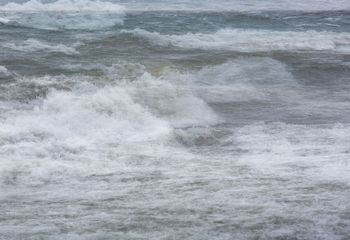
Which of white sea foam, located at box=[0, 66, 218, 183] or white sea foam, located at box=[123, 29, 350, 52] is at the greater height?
white sea foam, located at box=[123, 29, 350, 52]

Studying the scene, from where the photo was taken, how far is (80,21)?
16.6 meters

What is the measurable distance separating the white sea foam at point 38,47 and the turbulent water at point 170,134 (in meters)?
0.02

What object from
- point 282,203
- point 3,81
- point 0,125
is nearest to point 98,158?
point 0,125

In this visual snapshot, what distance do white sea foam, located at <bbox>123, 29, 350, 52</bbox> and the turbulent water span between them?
8 centimetres

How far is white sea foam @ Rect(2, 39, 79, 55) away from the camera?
12.8 m

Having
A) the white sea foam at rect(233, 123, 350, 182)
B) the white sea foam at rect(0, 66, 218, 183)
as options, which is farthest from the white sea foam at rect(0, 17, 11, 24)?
the white sea foam at rect(233, 123, 350, 182)

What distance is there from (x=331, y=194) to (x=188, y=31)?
1086cm

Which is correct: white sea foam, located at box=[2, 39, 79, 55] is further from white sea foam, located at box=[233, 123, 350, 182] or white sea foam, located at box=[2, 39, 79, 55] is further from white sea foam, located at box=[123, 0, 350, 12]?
white sea foam, located at box=[123, 0, 350, 12]

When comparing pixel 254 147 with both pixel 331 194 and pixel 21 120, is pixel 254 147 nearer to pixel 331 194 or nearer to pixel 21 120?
pixel 331 194

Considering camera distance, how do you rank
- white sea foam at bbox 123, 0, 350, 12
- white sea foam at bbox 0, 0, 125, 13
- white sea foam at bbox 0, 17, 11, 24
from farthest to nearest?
white sea foam at bbox 123, 0, 350, 12 < white sea foam at bbox 0, 0, 125, 13 < white sea foam at bbox 0, 17, 11, 24

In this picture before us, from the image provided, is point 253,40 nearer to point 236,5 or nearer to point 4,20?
point 236,5

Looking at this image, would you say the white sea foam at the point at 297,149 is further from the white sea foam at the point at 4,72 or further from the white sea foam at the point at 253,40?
the white sea foam at the point at 253,40

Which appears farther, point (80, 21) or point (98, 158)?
point (80, 21)

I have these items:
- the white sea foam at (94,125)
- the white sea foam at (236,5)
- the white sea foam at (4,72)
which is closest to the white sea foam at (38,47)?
the white sea foam at (4,72)
